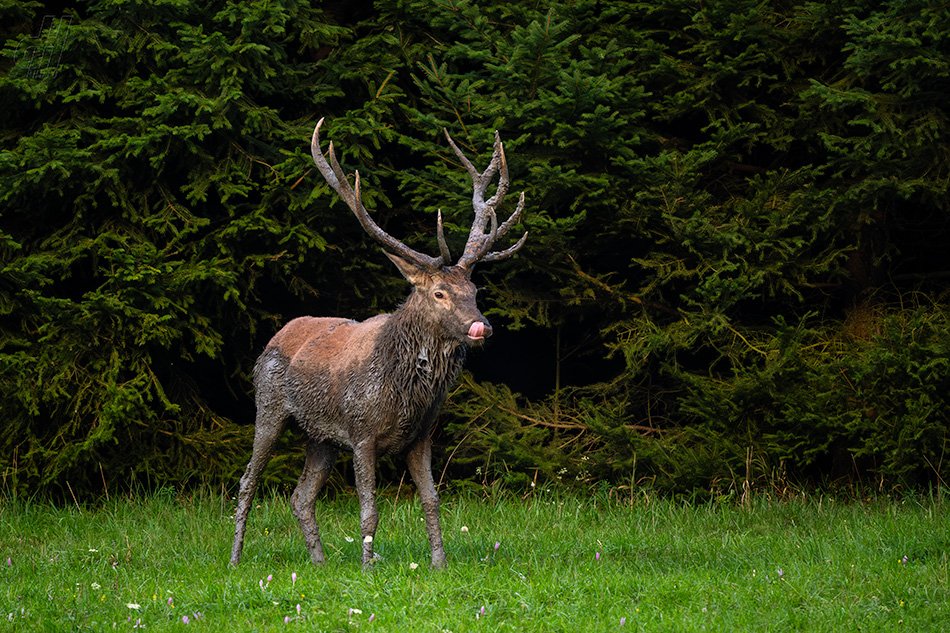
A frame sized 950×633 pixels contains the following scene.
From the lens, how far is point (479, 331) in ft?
19.3

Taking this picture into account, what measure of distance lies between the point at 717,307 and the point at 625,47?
2.70 m

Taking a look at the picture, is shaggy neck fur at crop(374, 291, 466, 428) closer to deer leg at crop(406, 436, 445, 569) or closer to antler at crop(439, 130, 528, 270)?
deer leg at crop(406, 436, 445, 569)

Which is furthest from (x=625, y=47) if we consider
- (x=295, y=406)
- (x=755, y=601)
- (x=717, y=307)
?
(x=755, y=601)

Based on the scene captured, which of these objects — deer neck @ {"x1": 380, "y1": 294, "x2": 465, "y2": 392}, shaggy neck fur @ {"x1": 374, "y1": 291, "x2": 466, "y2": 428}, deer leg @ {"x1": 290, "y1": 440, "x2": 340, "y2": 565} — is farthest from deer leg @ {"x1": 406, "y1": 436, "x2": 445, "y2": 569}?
deer leg @ {"x1": 290, "y1": 440, "x2": 340, "y2": 565}

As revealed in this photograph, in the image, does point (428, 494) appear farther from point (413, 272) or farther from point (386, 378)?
point (413, 272)

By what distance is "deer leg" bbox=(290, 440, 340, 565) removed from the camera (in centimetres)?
670

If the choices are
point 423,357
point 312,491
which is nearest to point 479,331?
A: point 423,357

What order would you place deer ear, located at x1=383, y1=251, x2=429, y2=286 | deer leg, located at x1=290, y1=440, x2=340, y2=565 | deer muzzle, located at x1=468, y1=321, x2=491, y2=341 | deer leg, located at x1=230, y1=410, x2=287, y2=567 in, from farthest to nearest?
1. deer leg, located at x1=230, y1=410, x2=287, y2=567
2. deer leg, located at x1=290, y1=440, x2=340, y2=565
3. deer ear, located at x1=383, y1=251, x2=429, y2=286
4. deer muzzle, located at x1=468, y1=321, x2=491, y2=341

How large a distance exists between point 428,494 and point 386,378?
2.60ft

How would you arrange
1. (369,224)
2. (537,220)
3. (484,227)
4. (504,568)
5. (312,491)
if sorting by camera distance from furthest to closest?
(537,220), (312,491), (484,227), (369,224), (504,568)

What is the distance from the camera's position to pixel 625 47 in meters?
9.38

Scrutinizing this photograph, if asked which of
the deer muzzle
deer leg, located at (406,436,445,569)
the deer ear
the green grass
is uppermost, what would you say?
the deer ear

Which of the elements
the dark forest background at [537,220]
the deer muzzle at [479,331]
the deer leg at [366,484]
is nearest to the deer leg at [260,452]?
the deer leg at [366,484]

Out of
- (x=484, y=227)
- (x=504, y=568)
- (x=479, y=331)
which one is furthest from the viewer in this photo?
(x=484, y=227)
